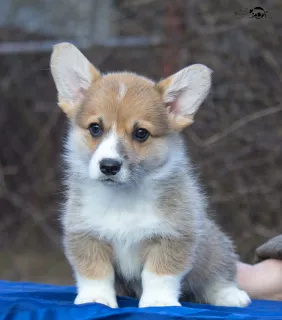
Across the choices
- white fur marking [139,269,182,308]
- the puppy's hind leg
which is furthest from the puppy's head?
the puppy's hind leg

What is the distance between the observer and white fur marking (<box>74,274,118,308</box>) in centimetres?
286

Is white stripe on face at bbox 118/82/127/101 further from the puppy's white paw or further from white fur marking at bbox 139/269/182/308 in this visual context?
the puppy's white paw

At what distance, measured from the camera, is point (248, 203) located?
256 inches

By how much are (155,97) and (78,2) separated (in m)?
4.76

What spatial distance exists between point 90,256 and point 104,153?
1.62 feet

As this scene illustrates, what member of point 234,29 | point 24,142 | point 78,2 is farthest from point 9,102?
point 234,29

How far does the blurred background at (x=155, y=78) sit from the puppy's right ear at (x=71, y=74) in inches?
114

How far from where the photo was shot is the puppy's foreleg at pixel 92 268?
2.91 m

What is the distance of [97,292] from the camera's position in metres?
2.91

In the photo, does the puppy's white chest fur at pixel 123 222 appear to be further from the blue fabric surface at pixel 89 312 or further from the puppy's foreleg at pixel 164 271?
the blue fabric surface at pixel 89 312

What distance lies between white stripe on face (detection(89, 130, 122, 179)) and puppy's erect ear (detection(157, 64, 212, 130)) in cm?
43

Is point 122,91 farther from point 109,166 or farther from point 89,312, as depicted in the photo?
point 89,312

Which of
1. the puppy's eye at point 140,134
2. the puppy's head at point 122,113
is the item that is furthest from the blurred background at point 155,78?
the puppy's eye at point 140,134

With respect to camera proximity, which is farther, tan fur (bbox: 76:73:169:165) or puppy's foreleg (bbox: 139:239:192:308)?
tan fur (bbox: 76:73:169:165)
